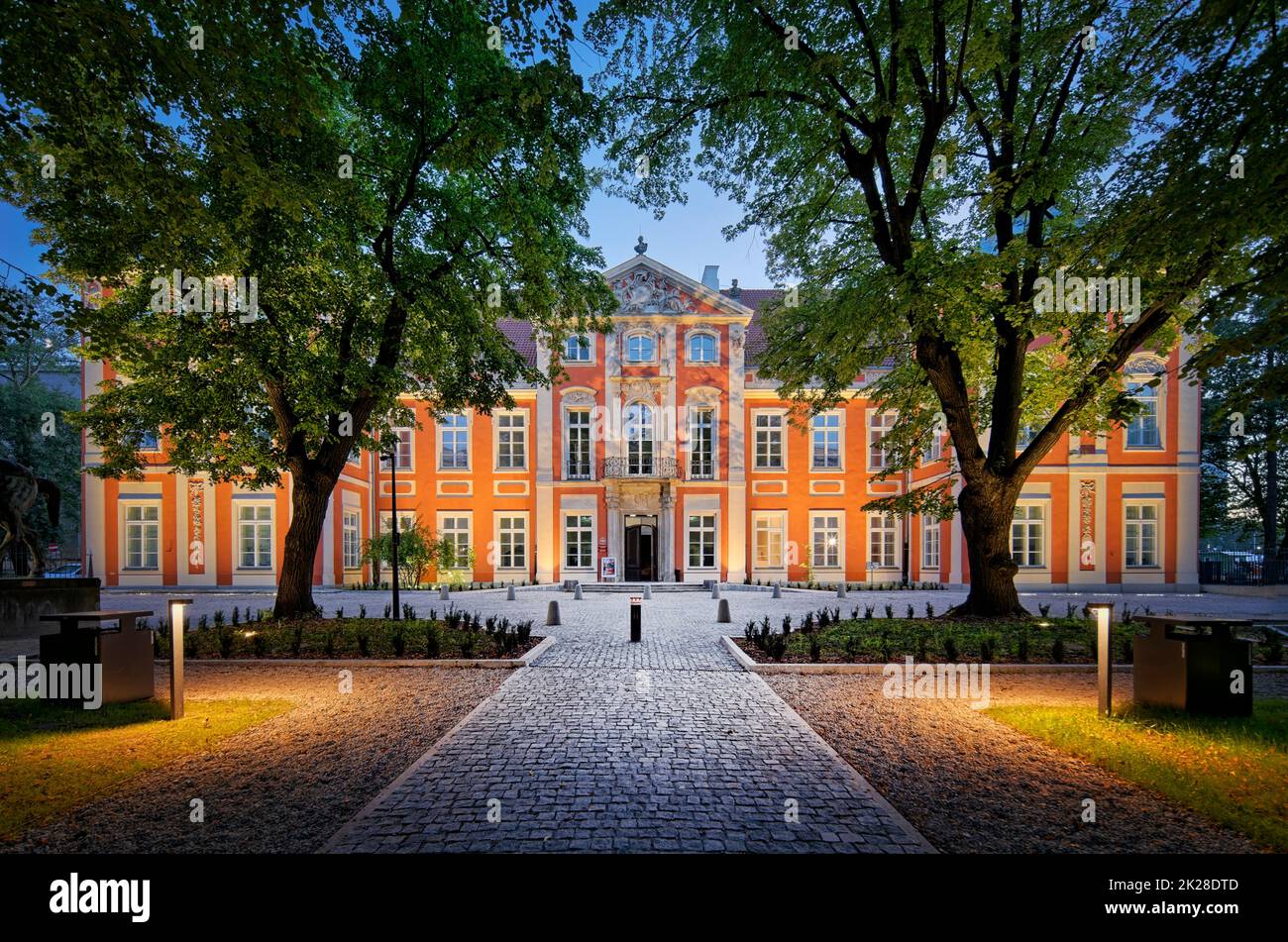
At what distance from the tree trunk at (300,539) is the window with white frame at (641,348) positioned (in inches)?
648

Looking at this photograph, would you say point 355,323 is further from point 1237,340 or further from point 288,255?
point 1237,340

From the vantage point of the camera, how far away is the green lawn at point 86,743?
3.87 m

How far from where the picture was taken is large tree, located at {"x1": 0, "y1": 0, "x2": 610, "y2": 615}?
18.3 feet

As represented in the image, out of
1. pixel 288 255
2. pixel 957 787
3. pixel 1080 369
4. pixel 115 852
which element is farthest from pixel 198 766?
pixel 1080 369

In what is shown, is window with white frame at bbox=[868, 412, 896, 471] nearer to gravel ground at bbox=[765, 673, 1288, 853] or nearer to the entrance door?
the entrance door

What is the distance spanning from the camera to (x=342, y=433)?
11.0 m

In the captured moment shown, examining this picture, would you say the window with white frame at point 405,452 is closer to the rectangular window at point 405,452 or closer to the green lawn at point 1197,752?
the rectangular window at point 405,452

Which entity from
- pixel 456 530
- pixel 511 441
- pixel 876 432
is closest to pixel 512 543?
pixel 456 530

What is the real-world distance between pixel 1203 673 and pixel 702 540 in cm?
2011

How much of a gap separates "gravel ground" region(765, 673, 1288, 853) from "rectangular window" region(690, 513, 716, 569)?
18803 millimetres

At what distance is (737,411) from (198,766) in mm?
23418

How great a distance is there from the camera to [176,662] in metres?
5.73

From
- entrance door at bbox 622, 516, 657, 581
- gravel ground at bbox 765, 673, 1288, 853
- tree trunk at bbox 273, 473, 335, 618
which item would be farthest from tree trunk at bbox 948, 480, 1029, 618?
entrance door at bbox 622, 516, 657, 581
